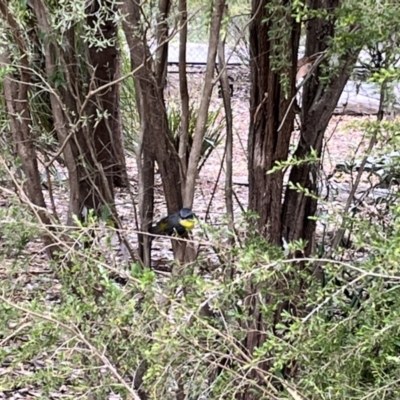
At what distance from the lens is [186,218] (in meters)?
1.34

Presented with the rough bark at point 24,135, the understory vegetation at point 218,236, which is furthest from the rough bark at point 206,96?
the rough bark at point 24,135

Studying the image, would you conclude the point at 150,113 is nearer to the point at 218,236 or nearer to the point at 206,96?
the point at 206,96

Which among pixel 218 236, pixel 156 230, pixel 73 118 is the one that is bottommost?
pixel 156 230

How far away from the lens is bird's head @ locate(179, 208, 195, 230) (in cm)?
131

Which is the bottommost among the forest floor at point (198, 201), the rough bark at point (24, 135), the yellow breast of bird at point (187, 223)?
the forest floor at point (198, 201)

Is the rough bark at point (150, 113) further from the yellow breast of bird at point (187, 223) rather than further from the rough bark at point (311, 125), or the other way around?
the rough bark at point (311, 125)

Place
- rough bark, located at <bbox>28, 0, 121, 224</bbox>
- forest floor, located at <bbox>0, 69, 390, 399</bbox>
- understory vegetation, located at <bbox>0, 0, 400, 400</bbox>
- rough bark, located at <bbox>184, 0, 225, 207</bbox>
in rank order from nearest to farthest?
understory vegetation, located at <bbox>0, 0, 400, 400</bbox> < rough bark, located at <bbox>184, 0, 225, 207</bbox> < rough bark, located at <bbox>28, 0, 121, 224</bbox> < forest floor, located at <bbox>0, 69, 390, 399</bbox>

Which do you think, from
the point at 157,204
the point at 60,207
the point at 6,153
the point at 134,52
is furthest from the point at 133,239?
the point at 134,52

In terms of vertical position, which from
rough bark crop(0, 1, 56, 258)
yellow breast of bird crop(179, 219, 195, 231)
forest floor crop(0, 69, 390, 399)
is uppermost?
rough bark crop(0, 1, 56, 258)

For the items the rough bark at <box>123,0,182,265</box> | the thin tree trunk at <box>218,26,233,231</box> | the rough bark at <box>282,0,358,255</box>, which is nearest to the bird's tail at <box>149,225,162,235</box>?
the rough bark at <box>123,0,182,265</box>

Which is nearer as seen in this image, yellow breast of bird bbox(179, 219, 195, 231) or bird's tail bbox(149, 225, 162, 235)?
Result: yellow breast of bird bbox(179, 219, 195, 231)

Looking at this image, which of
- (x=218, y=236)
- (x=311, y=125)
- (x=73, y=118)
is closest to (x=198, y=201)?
(x=73, y=118)

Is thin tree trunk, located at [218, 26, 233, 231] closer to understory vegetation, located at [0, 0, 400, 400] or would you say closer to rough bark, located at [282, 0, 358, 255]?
understory vegetation, located at [0, 0, 400, 400]

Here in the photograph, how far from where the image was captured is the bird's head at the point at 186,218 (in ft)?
4.31
